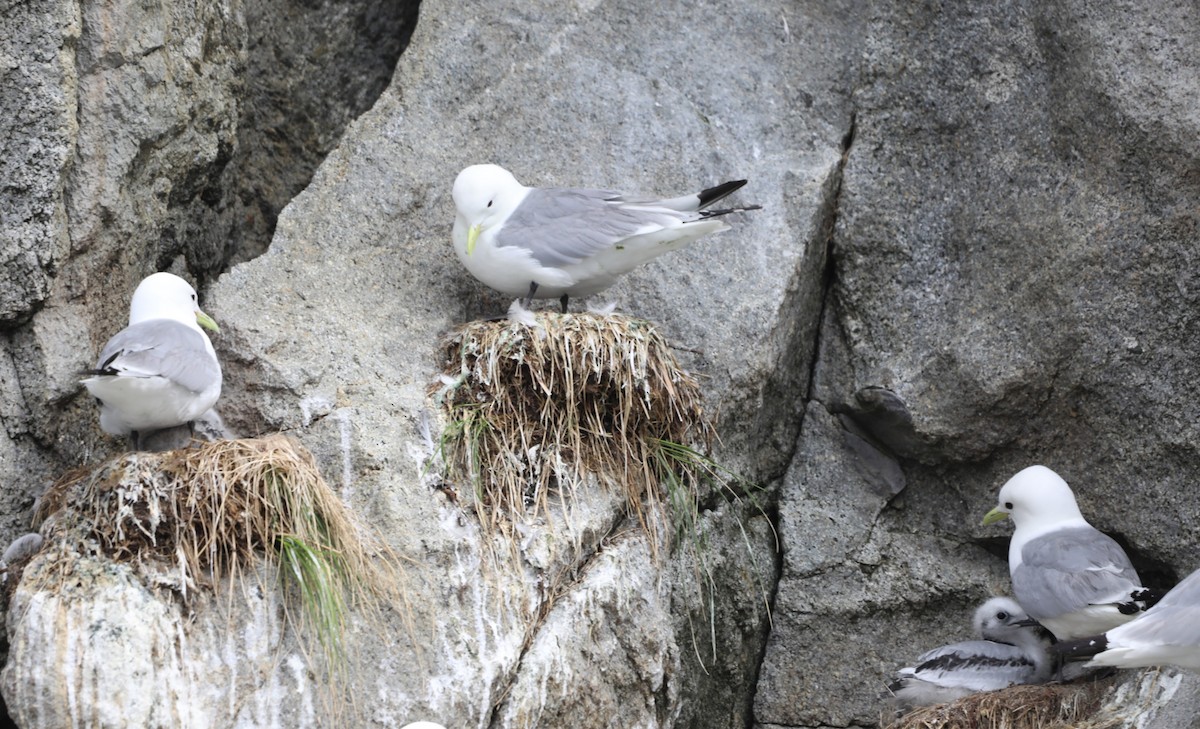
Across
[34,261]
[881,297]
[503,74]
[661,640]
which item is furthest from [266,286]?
[881,297]

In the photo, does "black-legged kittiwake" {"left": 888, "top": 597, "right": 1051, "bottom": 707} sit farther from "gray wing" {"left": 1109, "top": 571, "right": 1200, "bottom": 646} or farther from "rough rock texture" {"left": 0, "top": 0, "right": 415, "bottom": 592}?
"rough rock texture" {"left": 0, "top": 0, "right": 415, "bottom": 592}

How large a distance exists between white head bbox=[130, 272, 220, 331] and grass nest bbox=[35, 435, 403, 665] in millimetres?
554

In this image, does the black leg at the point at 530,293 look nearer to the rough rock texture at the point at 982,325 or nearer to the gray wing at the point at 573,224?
the gray wing at the point at 573,224

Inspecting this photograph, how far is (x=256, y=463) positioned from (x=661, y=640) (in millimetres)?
1505

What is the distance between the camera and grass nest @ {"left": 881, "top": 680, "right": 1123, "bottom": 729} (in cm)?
455

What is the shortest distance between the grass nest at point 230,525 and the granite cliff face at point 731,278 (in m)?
0.21

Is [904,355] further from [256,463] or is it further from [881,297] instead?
[256,463]

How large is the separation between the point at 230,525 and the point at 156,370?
530 mm

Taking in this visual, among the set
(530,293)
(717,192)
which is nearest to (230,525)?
(530,293)

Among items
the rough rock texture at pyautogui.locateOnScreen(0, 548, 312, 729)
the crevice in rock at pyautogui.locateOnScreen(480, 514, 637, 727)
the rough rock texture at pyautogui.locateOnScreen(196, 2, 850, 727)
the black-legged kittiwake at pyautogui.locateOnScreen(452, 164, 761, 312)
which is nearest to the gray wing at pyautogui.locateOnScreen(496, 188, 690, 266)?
the black-legged kittiwake at pyautogui.locateOnScreen(452, 164, 761, 312)

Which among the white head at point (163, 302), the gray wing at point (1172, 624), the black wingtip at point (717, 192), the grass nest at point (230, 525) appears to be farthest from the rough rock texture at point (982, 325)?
the white head at point (163, 302)

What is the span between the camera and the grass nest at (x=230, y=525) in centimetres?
388

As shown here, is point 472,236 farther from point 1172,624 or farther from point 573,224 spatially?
point 1172,624

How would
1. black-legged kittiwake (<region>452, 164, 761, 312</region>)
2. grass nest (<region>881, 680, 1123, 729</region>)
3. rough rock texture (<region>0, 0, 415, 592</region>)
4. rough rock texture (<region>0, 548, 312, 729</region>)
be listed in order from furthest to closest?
black-legged kittiwake (<region>452, 164, 761, 312</region>), grass nest (<region>881, 680, 1123, 729</region>), rough rock texture (<region>0, 0, 415, 592</region>), rough rock texture (<region>0, 548, 312, 729</region>)
